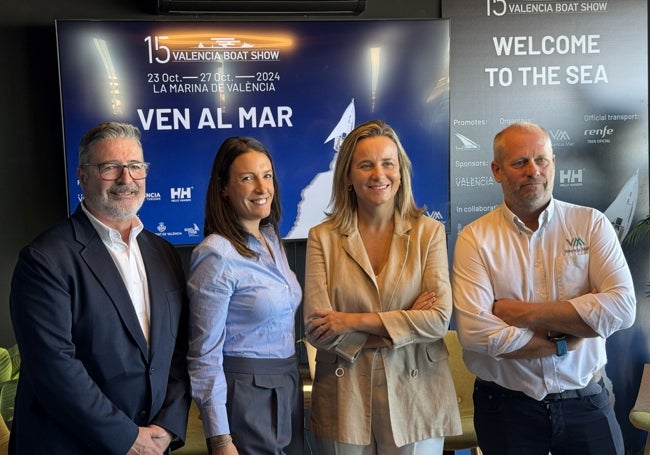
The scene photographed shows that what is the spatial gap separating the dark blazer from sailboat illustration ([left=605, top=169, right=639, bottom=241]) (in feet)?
11.4

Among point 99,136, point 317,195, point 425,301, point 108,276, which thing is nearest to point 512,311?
point 425,301

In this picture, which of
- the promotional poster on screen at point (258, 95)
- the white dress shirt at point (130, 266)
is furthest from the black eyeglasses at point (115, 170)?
the promotional poster on screen at point (258, 95)

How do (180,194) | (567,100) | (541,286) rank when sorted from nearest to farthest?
(541,286) < (180,194) < (567,100)

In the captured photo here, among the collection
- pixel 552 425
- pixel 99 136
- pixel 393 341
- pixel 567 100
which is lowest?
pixel 552 425

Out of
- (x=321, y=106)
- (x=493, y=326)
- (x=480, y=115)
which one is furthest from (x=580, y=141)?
(x=493, y=326)

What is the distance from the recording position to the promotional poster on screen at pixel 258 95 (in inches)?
171

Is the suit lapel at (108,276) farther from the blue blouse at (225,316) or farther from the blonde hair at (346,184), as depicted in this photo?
the blonde hair at (346,184)

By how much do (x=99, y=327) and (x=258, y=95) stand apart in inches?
97.3

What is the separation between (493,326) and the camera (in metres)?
2.60

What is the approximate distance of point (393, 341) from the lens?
2.55m

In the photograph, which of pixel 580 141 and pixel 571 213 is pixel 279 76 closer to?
pixel 580 141

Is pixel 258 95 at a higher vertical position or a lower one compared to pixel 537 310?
higher

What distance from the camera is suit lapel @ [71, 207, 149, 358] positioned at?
237 centimetres

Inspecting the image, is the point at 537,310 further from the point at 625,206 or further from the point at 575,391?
the point at 625,206
